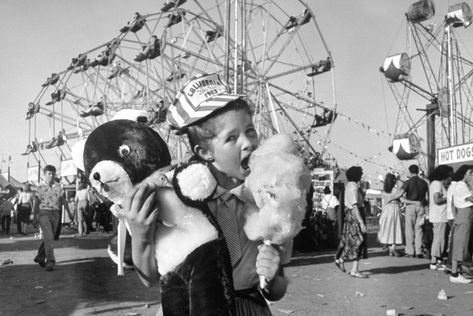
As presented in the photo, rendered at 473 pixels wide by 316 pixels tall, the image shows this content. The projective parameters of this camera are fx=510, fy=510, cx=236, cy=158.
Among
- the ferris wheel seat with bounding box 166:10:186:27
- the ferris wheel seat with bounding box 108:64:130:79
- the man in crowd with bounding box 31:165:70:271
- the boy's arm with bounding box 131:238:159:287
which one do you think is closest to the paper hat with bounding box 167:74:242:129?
the boy's arm with bounding box 131:238:159:287

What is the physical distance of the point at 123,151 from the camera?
156 cm

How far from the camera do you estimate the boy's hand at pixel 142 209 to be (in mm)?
1258

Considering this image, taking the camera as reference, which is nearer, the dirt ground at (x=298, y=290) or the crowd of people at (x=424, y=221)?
the dirt ground at (x=298, y=290)

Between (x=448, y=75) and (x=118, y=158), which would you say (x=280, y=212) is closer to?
(x=118, y=158)

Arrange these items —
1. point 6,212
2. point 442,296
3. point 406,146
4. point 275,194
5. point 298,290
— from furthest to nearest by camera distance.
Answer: point 406,146, point 6,212, point 298,290, point 442,296, point 275,194

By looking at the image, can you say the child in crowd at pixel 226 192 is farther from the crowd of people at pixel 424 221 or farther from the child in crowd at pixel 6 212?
the child in crowd at pixel 6 212

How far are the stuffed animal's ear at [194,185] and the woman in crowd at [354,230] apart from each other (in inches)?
251

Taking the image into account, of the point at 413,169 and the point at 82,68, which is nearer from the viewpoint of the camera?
the point at 413,169

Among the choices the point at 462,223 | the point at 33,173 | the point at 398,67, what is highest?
the point at 398,67

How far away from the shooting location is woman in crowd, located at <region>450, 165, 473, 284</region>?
6.73m

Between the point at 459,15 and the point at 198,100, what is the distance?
19825 mm

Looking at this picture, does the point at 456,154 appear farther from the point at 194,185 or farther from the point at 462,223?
the point at 194,185

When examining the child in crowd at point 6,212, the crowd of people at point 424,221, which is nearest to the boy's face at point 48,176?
the crowd of people at point 424,221

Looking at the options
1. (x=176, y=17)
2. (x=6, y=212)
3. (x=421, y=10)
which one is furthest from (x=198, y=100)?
(x=176, y=17)
